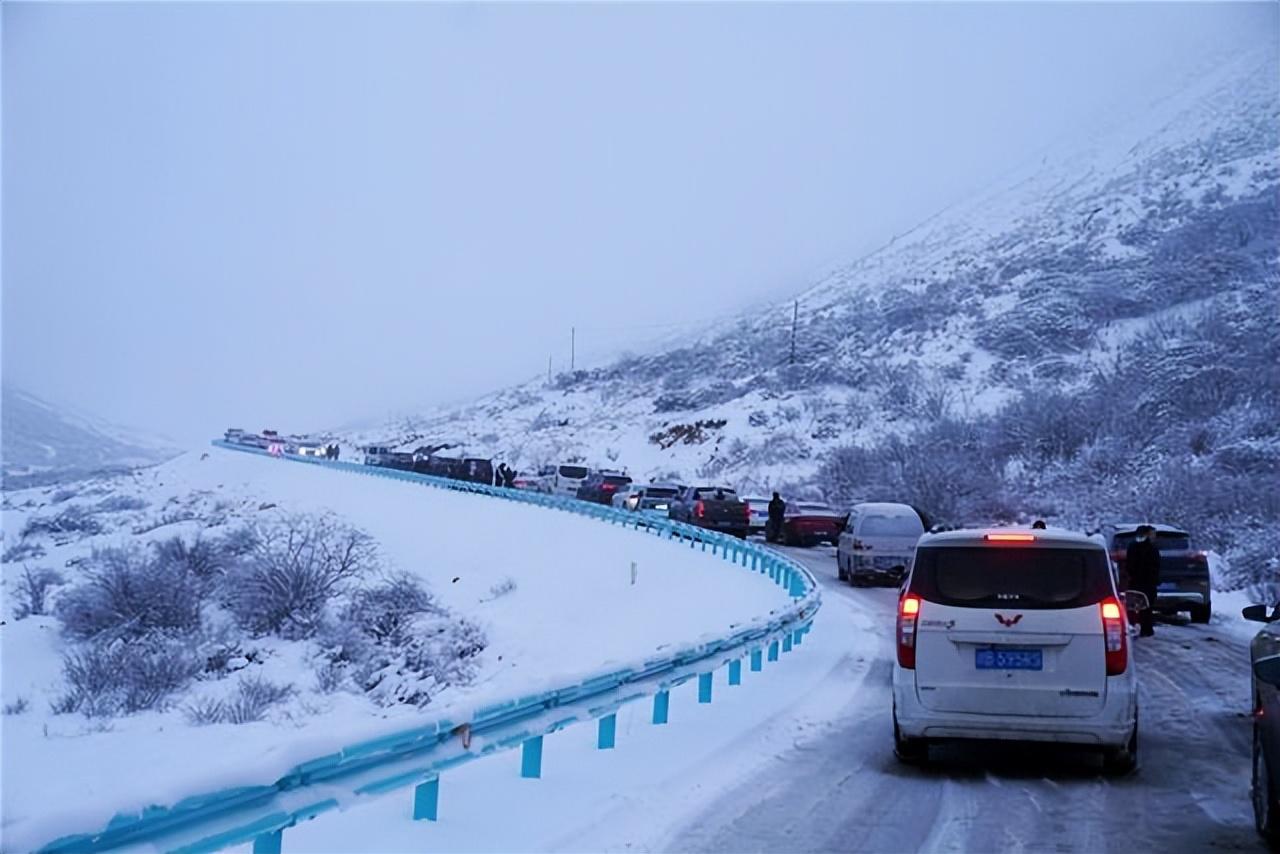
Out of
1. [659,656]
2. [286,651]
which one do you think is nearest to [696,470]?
[286,651]

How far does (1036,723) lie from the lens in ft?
29.3

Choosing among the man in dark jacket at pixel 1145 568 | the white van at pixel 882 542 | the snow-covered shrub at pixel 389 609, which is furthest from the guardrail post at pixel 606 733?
the snow-covered shrub at pixel 389 609

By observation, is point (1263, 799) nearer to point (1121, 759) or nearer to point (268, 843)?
point (1121, 759)

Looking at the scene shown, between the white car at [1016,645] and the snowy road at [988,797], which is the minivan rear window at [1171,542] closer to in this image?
the snowy road at [988,797]

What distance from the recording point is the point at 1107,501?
3938cm

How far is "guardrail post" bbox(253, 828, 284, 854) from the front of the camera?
570cm

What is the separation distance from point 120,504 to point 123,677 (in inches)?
1865

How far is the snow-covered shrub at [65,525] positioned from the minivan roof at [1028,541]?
49.7 meters

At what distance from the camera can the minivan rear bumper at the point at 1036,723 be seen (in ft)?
29.2

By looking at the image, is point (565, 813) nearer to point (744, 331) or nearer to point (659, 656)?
point (659, 656)

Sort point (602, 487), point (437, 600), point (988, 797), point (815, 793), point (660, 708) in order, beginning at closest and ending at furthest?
point (988, 797) → point (815, 793) → point (660, 708) → point (437, 600) → point (602, 487)

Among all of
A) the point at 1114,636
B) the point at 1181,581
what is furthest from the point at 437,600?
the point at 1114,636

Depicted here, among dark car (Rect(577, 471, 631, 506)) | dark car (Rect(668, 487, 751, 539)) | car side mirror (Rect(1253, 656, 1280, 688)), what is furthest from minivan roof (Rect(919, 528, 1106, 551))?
dark car (Rect(577, 471, 631, 506))

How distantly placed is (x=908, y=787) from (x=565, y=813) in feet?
8.77
